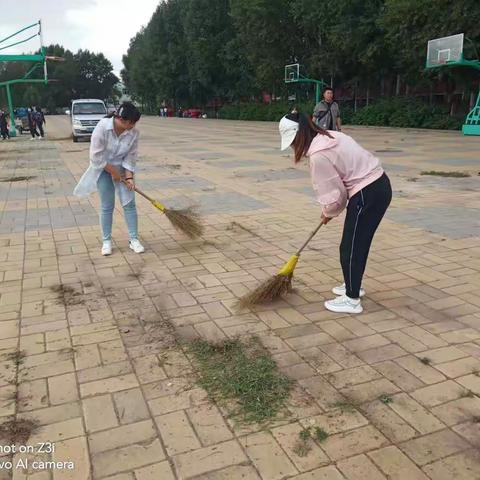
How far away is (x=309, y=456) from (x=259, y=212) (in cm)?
489

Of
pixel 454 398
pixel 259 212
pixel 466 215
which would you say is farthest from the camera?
pixel 259 212

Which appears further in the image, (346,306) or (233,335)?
(346,306)

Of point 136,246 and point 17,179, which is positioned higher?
point 136,246

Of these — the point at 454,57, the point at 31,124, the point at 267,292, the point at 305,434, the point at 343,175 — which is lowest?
the point at 305,434

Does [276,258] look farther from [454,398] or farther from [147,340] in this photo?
[454,398]

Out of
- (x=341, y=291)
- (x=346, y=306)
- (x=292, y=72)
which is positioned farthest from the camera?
(x=292, y=72)

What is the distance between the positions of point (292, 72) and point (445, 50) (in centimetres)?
1436

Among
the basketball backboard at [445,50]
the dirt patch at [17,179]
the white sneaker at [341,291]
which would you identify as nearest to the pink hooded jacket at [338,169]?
the white sneaker at [341,291]

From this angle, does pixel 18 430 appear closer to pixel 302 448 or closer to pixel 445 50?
pixel 302 448

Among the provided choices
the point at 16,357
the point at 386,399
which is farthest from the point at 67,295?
the point at 386,399

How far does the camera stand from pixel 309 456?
222cm

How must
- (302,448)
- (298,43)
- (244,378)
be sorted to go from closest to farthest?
(302,448) → (244,378) → (298,43)

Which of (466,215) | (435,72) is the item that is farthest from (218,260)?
(435,72)

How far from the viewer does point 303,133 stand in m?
3.22
